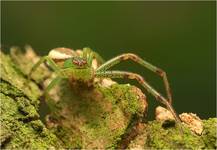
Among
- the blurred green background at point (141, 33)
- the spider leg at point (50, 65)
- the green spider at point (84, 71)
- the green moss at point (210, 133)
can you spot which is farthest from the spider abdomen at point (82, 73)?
the blurred green background at point (141, 33)

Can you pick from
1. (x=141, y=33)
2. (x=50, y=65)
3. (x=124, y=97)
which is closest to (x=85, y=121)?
(x=124, y=97)

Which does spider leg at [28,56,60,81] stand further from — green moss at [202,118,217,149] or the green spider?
green moss at [202,118,217,149]

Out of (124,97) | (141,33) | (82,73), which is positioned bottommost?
(124,97)

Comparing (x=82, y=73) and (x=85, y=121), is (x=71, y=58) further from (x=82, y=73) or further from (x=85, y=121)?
(x=85, y=121)

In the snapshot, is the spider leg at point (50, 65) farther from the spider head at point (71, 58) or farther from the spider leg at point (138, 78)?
the spider leg at point (138, 78)

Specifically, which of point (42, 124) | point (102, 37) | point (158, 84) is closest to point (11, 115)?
point (42, 124)

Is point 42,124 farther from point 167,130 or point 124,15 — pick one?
point 124,15

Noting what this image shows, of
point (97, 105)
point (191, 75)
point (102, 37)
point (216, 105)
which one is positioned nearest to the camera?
point (97, 105)
